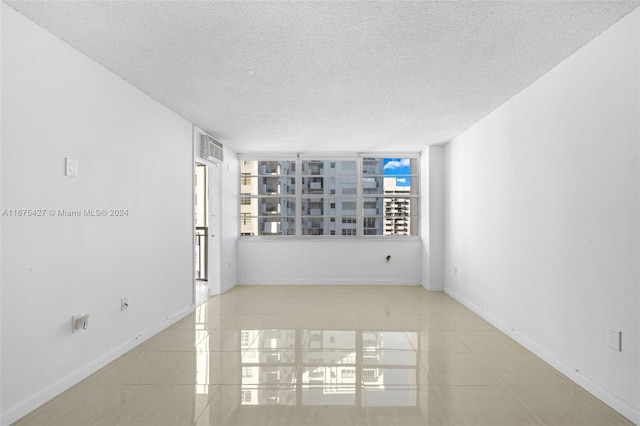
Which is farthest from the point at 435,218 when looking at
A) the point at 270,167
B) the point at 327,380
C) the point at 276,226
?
the point at 327,380

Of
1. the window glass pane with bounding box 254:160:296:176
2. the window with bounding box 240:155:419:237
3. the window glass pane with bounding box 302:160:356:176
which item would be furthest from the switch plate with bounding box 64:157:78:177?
the window glass pane with bounding box 302:160:356:176

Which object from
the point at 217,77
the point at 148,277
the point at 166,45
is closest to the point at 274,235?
the point at 148,277

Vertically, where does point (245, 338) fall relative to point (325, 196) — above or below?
below

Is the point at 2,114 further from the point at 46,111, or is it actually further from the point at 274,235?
the point at 274,235

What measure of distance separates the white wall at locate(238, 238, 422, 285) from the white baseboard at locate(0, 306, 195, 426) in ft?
9.85

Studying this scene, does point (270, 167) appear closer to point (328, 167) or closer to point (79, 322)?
point (328, 167)

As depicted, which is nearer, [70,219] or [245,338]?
[70,219]

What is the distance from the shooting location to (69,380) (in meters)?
2.63

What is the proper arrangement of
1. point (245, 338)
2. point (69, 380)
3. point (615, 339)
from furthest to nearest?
point (245, 338)
point (69, 380)
point (615, 339)

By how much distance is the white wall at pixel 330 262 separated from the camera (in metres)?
6.84

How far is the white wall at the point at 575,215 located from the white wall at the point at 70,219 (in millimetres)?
3608

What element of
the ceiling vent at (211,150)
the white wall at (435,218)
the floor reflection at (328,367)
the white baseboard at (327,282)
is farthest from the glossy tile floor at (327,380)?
the white baseboard at (327,282)

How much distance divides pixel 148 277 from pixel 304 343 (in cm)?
168

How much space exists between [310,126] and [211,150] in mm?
1490
